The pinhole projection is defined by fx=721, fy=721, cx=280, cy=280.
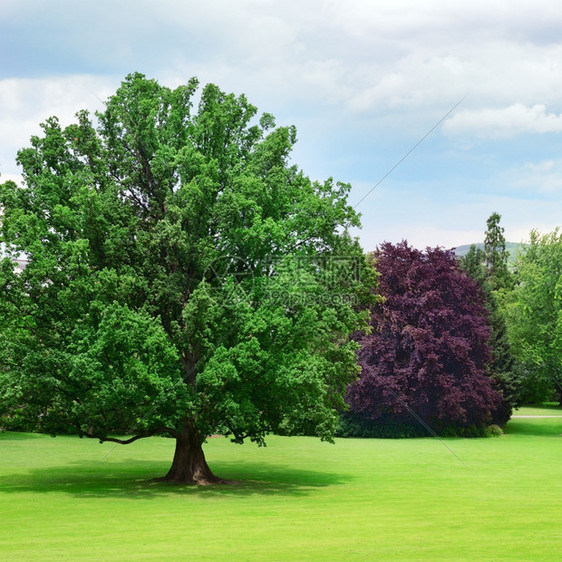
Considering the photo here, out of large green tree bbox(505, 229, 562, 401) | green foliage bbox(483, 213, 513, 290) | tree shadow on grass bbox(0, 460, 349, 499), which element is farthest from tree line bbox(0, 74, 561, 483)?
green foliage bbox(483, 213, 513, 290)

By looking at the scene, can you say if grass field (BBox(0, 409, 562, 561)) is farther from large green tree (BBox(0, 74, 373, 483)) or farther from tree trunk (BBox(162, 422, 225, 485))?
large green tree (BBox(0, 74, 373, 483))

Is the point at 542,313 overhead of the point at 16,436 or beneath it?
overhead

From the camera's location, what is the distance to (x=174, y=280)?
2653cm

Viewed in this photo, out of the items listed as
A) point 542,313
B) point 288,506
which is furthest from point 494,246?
point 288,506

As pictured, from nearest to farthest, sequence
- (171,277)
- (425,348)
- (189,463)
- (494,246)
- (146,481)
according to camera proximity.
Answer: (171,277) < (189,463) < (146,481) < (425,348) < (494,246)

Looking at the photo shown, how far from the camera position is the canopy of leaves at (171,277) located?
24.5 metres

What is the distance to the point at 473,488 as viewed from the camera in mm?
27328

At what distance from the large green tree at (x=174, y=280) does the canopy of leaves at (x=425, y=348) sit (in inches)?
900

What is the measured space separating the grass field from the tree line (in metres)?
2.67

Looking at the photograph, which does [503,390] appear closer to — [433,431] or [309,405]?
[433,431]

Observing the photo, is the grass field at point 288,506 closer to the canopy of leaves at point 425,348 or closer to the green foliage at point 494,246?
the canopy of leaves at point 425,348

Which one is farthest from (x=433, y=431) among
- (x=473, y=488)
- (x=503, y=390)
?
(x=473, y=488)

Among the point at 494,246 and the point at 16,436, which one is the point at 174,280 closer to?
the point at 16,436

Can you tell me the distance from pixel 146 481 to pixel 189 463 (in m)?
1.92
